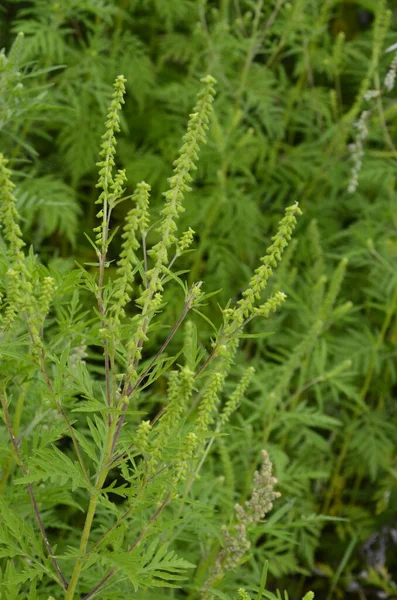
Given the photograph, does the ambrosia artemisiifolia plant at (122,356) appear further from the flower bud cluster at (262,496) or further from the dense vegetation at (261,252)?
the dense vegetation at (261,252)

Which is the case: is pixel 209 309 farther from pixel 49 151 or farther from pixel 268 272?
pixel 268 272

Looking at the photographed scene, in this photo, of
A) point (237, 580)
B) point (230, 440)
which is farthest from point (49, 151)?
point (237, 580)

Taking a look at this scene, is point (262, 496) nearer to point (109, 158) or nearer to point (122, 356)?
point (122, 356)

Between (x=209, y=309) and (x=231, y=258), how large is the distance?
0.85 feet

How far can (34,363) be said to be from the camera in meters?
1.30

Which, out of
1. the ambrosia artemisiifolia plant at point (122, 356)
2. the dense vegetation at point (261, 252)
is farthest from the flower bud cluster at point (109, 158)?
the dense vegetation at point (261, 252)

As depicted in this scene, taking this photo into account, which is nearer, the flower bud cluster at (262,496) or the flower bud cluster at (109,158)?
the flower bud cluster at (109,158)

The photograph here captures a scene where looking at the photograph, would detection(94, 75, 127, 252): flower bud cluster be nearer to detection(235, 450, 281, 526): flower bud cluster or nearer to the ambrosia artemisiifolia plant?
the ambrosia artemisiifolia plant

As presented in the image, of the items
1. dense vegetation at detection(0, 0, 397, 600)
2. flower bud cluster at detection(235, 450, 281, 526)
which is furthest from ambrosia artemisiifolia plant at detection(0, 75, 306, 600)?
dense vegetation at detection(0, 0, 397, 600)

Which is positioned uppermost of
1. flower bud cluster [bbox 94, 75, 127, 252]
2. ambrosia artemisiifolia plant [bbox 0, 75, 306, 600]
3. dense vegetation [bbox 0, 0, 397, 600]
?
flower bud cluster [bbox 94, 75, 127, 252]

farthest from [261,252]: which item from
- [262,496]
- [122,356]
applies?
[122,356]

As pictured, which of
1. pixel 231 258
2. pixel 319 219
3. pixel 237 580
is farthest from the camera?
pixel 319 219

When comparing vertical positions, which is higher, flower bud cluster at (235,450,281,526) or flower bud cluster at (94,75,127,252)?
flower bud cluster at (94,75,127,252)

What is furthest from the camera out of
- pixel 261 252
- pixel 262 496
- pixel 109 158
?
pixel 261 252
